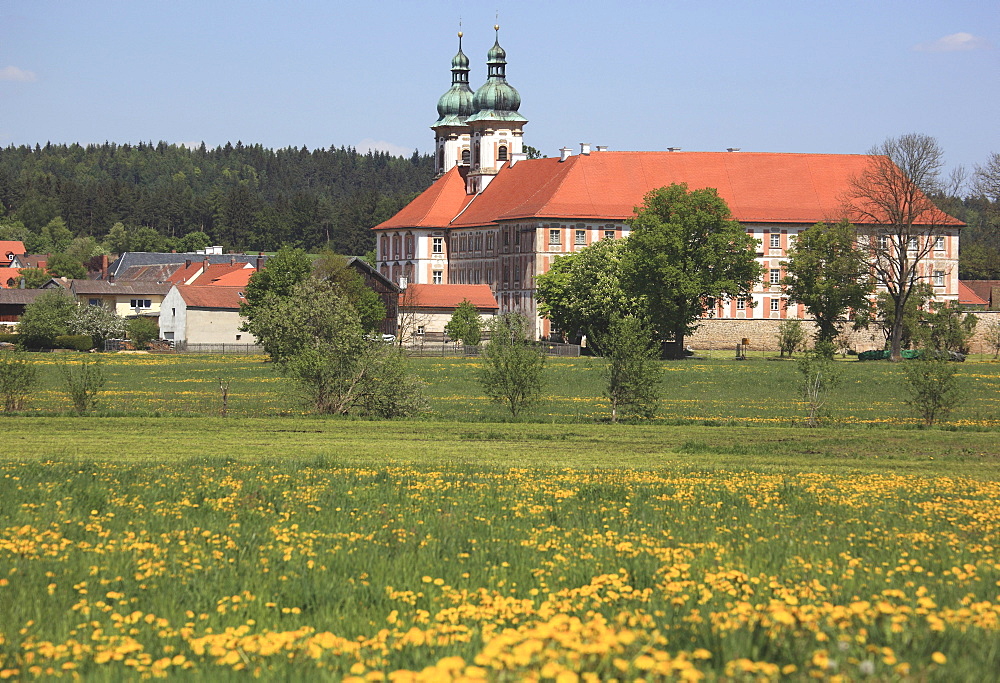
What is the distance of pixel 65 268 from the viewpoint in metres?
174

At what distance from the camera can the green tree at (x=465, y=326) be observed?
10431 centimetres

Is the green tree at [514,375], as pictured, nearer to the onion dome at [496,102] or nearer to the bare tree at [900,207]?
the bare tree at [900,207]

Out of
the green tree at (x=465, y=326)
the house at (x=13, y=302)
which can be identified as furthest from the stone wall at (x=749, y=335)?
the house at (x=13, y=302)

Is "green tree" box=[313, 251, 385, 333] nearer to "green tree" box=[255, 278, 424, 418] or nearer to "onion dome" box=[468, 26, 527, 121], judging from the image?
"onion dome" box=[468, 26, 527, 121]

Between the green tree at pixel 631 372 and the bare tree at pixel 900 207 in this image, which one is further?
the bare tree at pixel 900 207

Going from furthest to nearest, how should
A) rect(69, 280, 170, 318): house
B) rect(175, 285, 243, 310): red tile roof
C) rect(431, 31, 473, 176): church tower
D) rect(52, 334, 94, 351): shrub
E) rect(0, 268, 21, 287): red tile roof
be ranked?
1. rect(0, 268, 21, 287): red tile roof
2. rect(431, 31, 473, 176): church tower
3. rect(69, 280, 170, 318): house
4. rect(175, 285, 243, 310): red tile roof
5. rect(52, 334, 94, 351): shrub

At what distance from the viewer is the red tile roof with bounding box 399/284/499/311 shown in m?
117

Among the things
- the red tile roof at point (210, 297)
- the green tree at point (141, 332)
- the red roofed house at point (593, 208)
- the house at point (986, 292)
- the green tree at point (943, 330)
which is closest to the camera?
the green tree at point (943, 330)

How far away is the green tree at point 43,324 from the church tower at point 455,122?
60542mm

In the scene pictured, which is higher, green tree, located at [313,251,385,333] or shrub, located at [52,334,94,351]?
green tree, located at [313,251,385,333]

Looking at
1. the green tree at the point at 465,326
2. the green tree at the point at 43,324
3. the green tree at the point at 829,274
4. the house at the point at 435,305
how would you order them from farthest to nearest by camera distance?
the house at the point at 435,305
the green tree at the point at 465,326
the green tree at the point at 43,324
the green tree at the point at 829,274

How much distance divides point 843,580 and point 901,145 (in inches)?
3433

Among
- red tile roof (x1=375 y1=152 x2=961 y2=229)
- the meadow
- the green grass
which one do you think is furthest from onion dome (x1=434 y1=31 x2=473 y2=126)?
the meadow

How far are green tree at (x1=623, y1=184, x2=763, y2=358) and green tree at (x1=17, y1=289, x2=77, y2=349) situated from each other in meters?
45.4
